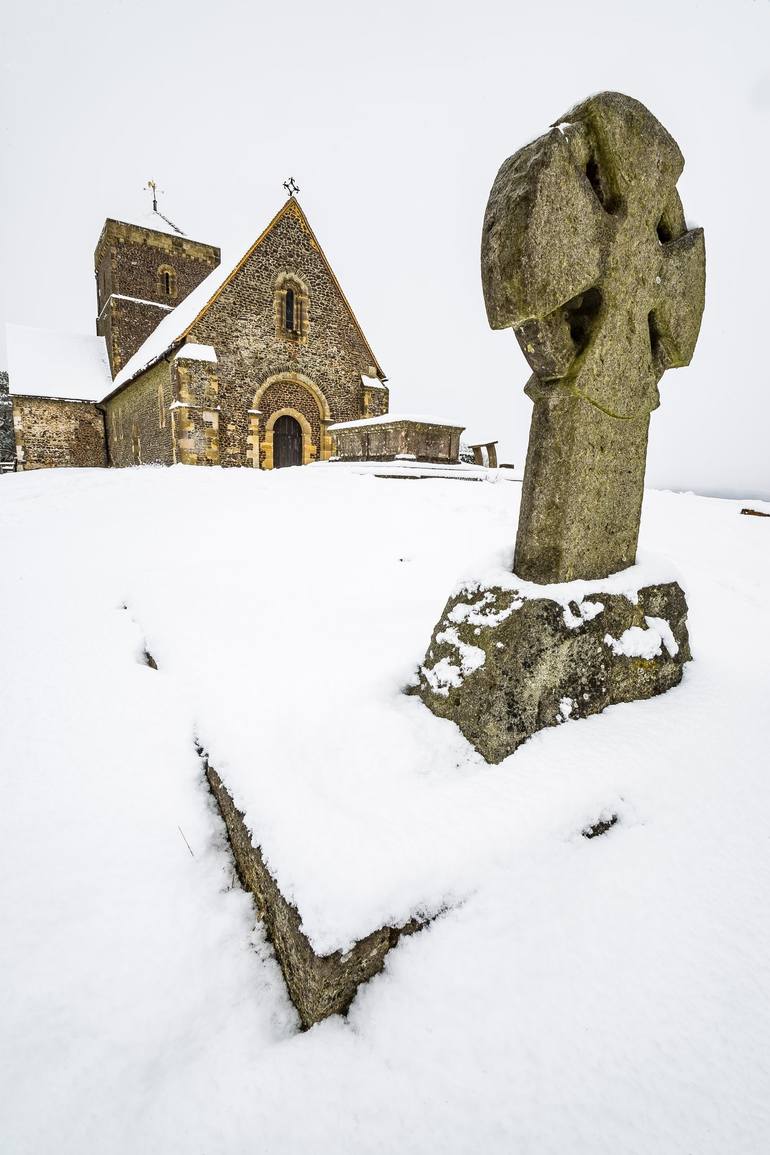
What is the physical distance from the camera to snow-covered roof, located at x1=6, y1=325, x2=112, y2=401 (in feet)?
66.3

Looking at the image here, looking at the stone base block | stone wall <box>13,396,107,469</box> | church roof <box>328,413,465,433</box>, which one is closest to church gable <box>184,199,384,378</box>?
church roof <box>328,413,465,433</box>

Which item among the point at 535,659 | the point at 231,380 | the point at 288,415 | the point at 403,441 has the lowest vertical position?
the point at 535,659

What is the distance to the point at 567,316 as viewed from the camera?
226cm

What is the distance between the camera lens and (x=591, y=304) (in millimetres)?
2271

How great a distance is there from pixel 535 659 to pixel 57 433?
76.9ft

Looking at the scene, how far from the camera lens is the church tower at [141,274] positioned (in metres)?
20.9

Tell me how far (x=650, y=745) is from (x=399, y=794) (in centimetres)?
104

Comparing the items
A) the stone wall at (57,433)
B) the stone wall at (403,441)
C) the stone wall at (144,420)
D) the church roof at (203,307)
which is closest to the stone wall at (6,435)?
the stone wall at (57,433)

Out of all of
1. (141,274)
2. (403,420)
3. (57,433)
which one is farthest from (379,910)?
(141,274)

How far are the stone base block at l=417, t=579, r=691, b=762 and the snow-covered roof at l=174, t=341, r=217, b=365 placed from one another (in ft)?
41.8

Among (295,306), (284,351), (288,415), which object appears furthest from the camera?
(288,415)

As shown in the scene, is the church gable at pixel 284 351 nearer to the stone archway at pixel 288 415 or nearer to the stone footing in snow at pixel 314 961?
the stone archway at pixel 288 415

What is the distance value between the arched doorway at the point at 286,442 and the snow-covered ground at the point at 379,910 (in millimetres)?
13013

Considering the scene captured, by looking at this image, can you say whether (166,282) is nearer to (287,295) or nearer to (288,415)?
(287,295)
